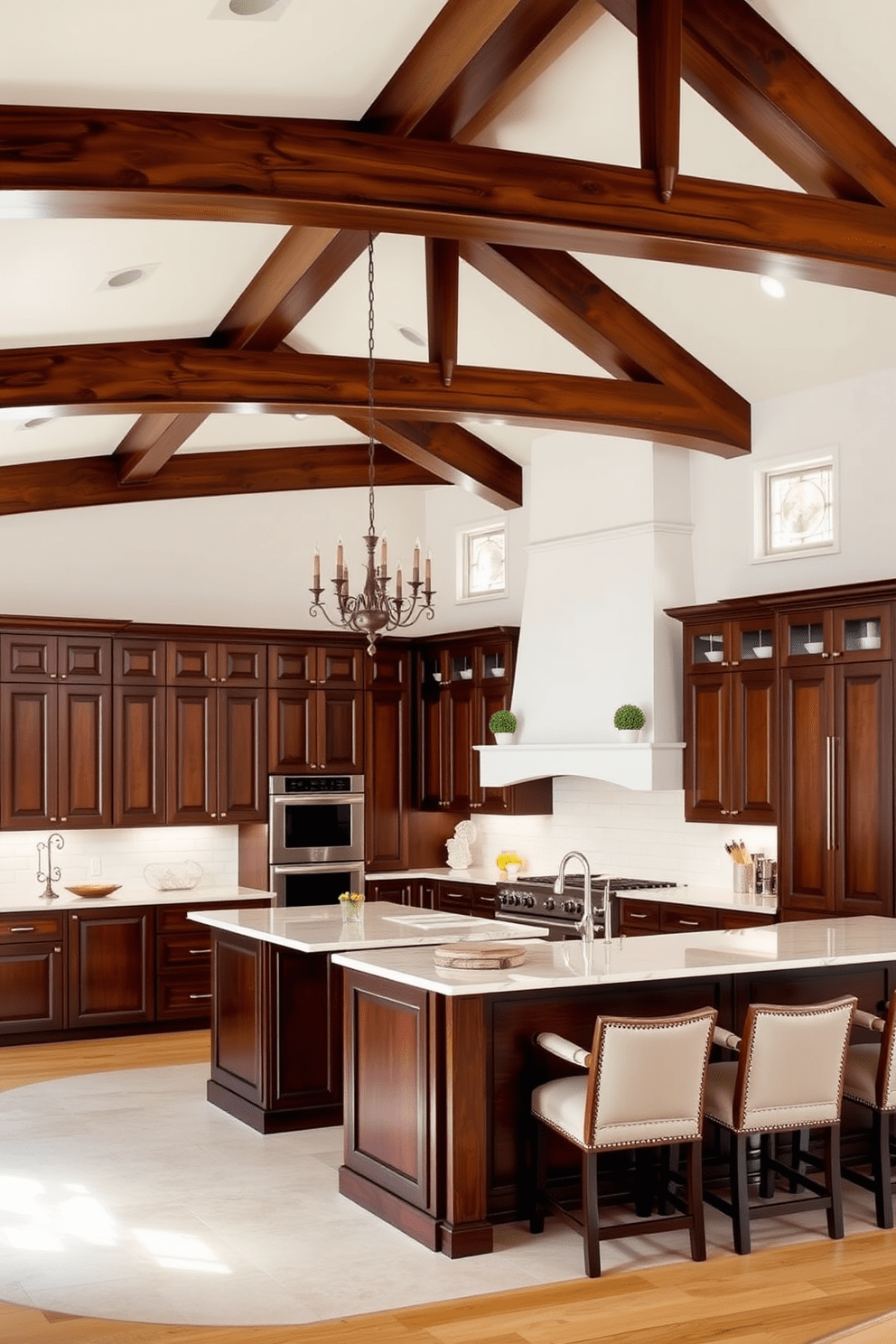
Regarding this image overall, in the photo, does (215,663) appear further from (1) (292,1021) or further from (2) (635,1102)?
(2) (635,1102)

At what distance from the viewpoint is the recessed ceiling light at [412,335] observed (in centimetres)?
888

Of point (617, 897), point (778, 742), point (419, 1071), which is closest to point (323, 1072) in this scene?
point (419, 1071)

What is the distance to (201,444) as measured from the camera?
1063cm

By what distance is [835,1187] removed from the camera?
17.9ft

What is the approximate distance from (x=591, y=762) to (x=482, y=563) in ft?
8.85

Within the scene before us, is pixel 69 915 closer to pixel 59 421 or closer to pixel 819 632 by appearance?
pixel 59 421

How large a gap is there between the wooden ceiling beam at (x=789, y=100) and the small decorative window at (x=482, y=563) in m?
5.29

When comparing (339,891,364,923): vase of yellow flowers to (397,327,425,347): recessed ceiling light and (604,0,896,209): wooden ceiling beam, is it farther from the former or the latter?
(604,0,896,209): wooden ceiling beam

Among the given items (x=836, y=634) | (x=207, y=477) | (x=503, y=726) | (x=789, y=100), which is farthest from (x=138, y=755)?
(x=789, y=100)

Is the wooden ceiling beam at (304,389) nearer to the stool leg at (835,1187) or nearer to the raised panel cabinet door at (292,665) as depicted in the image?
the raised panel cabinet door at (292,665)

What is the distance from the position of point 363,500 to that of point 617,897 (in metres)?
4.23

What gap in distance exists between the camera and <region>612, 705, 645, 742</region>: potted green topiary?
29.7 ft

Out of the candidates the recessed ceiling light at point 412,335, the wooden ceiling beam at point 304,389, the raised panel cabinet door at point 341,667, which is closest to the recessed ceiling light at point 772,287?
the wooden ceiling beam at point 304,389

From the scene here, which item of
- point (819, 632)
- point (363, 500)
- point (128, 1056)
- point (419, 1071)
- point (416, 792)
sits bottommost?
point (128, 1056)
